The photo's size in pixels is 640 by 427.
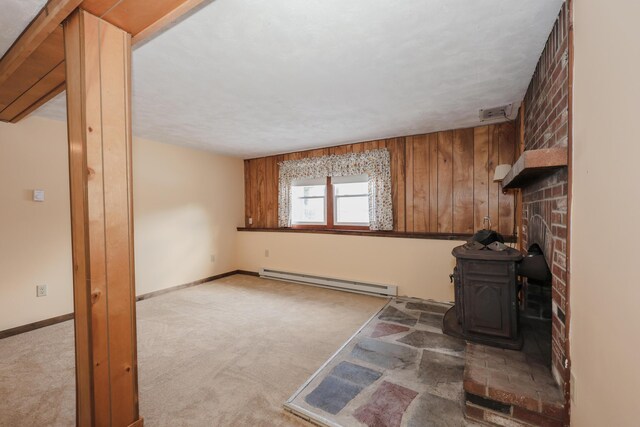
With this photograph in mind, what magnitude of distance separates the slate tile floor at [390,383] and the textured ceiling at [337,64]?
2.28 m

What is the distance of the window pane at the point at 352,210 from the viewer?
4.45 metres

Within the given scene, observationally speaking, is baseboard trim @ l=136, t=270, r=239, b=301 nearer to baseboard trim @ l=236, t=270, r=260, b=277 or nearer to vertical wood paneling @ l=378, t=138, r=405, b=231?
baseboard trim @ l=236, t=270, r=260, b=277

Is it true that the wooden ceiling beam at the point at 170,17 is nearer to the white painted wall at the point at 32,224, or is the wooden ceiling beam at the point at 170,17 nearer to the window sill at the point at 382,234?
the white painted wall at the point at 32,224

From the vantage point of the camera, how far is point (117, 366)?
4.39ft

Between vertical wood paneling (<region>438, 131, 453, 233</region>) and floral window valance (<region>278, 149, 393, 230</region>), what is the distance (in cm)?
66

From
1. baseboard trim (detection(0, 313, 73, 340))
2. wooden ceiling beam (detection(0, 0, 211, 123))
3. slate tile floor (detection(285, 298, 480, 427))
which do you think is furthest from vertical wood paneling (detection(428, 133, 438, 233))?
baseboard trim (detection(0, 313, 73, 340))

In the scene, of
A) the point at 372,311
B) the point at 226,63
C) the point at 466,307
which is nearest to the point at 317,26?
the point at 226,63

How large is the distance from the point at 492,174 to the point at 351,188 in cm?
193

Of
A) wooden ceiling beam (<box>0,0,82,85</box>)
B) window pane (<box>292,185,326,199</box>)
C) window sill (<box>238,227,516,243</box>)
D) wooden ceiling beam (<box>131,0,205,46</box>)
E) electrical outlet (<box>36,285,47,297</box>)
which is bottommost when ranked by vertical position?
electrical outlet (<box>36,285,47,297</box>)

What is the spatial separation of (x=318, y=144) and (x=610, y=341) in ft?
12.8

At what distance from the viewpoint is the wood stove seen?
2.10 m

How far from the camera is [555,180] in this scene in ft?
5.49

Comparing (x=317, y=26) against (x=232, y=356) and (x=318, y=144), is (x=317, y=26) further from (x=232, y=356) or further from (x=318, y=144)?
(x=318, y=144)

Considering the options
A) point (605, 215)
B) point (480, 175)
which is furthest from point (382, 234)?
point (605, 215)
